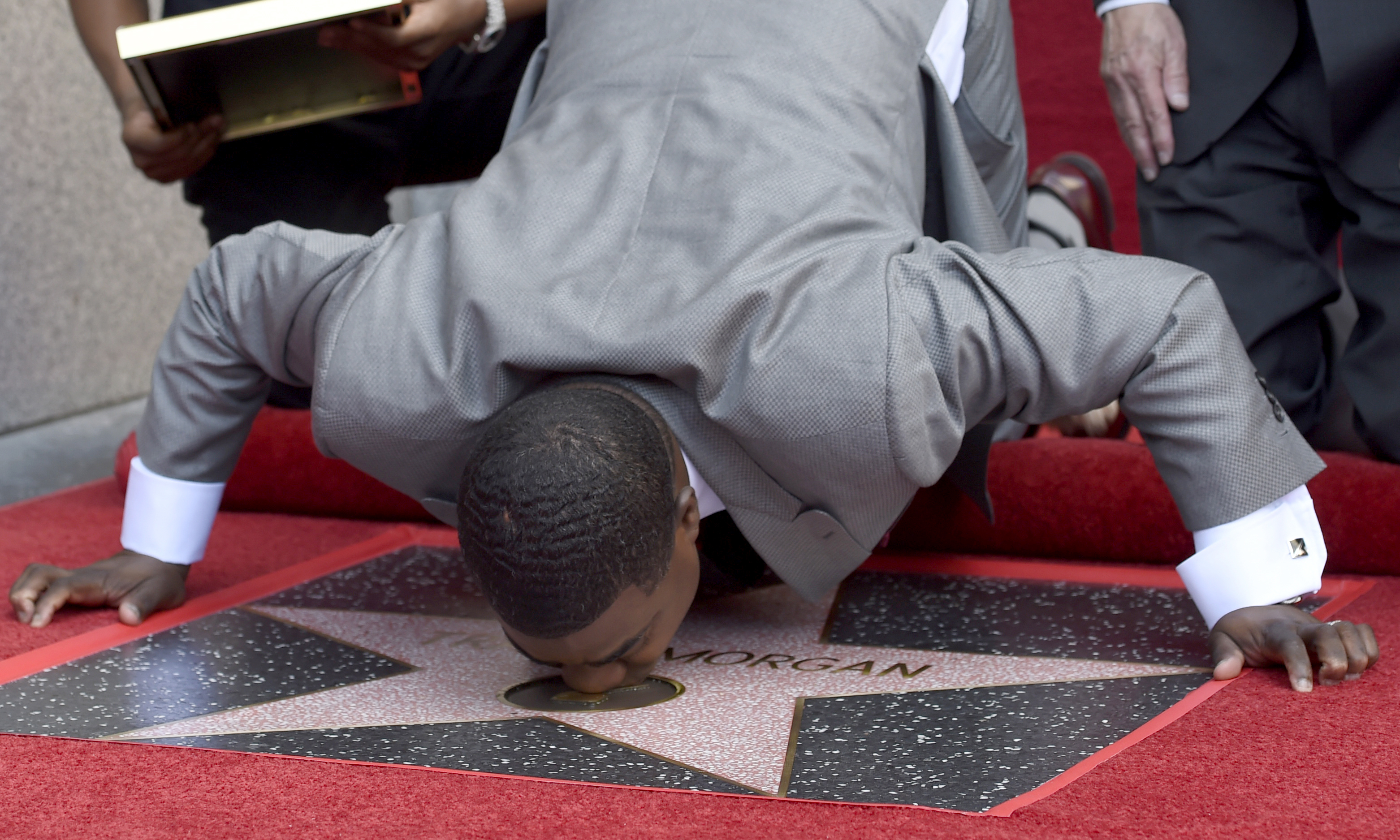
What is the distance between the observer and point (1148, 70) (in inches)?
71.1

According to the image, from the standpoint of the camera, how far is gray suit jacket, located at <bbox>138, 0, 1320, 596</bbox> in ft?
3.67

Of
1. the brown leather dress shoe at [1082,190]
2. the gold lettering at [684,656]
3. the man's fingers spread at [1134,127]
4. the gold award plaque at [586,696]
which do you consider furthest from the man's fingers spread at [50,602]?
the brown leather dress shoe at [1082,190]

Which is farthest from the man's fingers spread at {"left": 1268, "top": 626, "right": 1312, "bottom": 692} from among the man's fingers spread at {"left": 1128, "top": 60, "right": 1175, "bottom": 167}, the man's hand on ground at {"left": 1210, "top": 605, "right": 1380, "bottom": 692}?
the man's fingers spread at {"left": 1128, "top": 60, "right": 1175, "bottom": 167}

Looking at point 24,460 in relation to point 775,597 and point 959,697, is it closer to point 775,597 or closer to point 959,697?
point 775,597

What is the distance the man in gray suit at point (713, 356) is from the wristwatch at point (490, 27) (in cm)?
51

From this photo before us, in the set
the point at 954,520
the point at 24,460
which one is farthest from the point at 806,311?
the point at 24,460

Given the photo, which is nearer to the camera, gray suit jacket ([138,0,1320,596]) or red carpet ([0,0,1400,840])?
red carpet ([0,0,1400,840])

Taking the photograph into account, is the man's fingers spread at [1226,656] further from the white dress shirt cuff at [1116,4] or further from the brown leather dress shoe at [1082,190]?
the brown leather dress shoe at [1082,190]

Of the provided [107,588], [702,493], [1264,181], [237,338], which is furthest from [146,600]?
[1264,181]

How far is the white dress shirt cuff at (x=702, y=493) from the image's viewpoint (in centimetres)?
119

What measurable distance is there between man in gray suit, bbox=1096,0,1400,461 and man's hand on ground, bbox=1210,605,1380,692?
612 mm

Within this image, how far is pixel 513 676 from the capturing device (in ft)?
4.21

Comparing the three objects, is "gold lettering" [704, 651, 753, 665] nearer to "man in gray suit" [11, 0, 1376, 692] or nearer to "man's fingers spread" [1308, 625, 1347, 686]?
"man in gray suit" [11, 0, 1376, 692]

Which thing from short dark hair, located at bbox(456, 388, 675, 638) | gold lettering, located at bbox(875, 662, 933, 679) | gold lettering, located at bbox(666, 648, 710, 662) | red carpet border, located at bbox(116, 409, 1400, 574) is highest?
short dark hair, located at bbox(456, 388, 675, 638)
